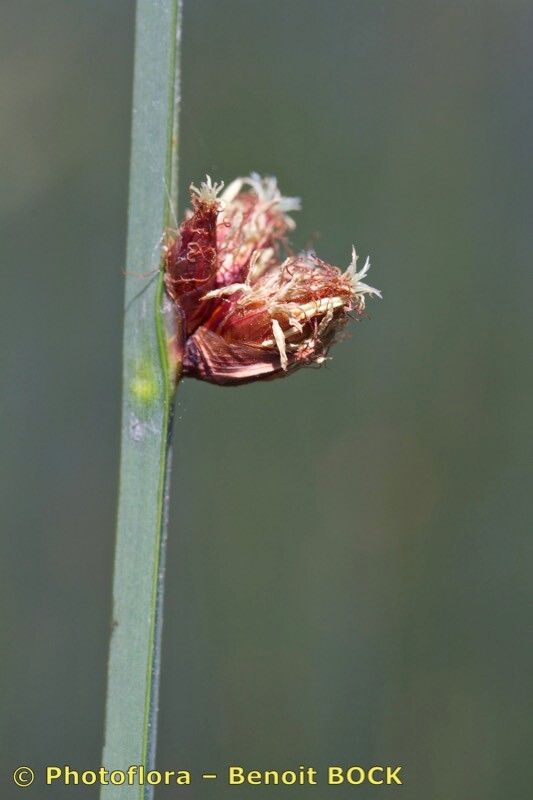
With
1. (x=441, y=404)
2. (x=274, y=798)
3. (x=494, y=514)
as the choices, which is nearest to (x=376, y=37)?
(x=441, y=404)

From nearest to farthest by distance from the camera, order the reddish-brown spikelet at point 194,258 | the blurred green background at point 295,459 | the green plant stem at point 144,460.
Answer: the green plant stem at point 144,460, the reddish-brown spikelet at point 194,258, the blurred green background at point 295,459

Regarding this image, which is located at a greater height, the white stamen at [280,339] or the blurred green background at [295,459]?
the blurred green background at [295,459]

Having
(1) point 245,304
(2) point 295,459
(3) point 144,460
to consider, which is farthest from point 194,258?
(2) point 295,459

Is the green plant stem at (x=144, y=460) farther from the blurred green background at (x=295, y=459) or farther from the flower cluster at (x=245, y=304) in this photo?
the blurred green background at (x=295, y=459)

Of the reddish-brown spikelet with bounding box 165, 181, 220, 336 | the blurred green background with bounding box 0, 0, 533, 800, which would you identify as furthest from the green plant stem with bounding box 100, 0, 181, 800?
the blurred green background with bounding box 0, 0, 533, 800

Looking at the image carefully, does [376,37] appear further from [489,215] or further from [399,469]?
[399,469]

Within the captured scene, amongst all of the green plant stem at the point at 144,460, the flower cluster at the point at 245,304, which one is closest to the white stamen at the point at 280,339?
the flower cluster at the point at 245,304
